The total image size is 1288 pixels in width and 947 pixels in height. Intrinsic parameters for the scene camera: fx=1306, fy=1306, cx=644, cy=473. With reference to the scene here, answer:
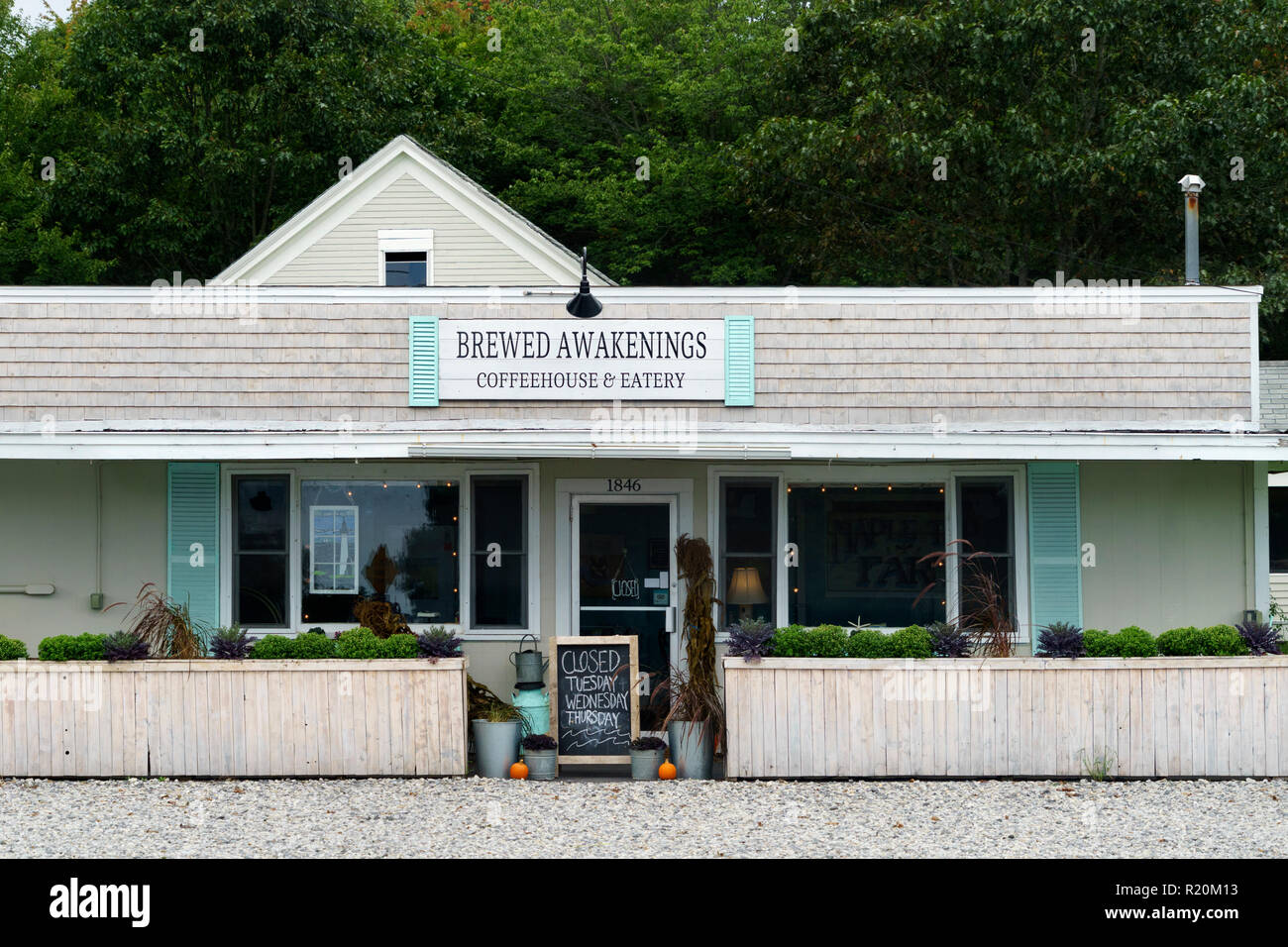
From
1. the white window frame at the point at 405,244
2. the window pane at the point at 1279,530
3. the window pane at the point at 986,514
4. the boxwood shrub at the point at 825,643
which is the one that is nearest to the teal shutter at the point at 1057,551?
the window pane at the point at 986,514

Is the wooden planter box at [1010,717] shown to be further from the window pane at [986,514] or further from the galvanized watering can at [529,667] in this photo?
the galvanized watering can at [529,667]

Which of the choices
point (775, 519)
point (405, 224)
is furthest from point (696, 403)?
point (405, 224)

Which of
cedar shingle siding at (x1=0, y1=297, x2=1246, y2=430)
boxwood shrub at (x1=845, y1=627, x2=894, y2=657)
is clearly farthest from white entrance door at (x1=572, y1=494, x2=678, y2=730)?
boxwood shrub at (x1=845, y1=627, x2=894, y2=657)

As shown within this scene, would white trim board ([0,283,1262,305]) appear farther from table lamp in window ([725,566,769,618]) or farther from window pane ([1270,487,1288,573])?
window pane ([1270,487,1288,573])

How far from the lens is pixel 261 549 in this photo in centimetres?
1126

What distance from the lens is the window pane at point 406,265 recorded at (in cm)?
1739

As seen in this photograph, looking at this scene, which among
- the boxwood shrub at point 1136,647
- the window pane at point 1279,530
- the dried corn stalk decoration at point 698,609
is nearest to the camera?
the boxwood shrub at point 1136,647

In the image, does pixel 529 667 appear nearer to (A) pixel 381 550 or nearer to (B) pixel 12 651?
(A) pixel 381 550

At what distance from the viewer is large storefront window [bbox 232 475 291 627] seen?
11.2 meters

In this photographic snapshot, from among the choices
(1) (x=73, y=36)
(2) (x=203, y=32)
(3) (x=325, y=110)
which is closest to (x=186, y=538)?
(3) (x=325, y=110)

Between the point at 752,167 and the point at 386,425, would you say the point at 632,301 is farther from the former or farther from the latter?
the point at 752,167

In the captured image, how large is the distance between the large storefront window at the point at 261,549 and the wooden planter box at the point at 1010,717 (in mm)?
4158

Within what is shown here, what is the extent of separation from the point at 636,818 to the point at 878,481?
13.5ft

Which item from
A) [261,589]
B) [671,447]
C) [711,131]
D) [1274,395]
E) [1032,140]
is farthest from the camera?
[711,131]
